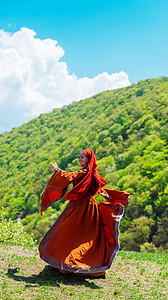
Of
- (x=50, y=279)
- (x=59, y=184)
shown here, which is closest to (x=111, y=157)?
(x=59, y=184)

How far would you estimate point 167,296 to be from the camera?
4.45 meters

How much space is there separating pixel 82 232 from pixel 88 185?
833 mm

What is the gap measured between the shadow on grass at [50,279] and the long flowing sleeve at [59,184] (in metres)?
1.19

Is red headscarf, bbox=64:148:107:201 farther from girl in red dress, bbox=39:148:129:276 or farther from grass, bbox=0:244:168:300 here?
grass, bbox=0:244:168:300

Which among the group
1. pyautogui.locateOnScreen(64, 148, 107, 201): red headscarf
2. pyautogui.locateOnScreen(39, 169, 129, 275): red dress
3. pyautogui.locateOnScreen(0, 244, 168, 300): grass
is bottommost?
pyautogui.locateOnScreen(0, 244, 168, 300): grass

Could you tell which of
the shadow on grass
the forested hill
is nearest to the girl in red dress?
the shadow on grass

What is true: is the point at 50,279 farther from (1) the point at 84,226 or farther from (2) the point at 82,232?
(1) the point at 84,226

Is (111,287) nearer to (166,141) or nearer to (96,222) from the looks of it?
(96,222)

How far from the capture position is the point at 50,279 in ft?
15.2

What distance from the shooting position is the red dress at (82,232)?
466 cm

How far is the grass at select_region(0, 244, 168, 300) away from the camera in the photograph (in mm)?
4039

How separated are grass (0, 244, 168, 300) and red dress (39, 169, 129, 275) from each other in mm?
259

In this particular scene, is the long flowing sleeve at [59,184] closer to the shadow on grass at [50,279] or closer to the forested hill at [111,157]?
the shadow on grass at [50,279]

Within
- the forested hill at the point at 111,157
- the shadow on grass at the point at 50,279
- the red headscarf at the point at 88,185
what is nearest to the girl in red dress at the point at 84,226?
the red headscarf at the point at 88,185
